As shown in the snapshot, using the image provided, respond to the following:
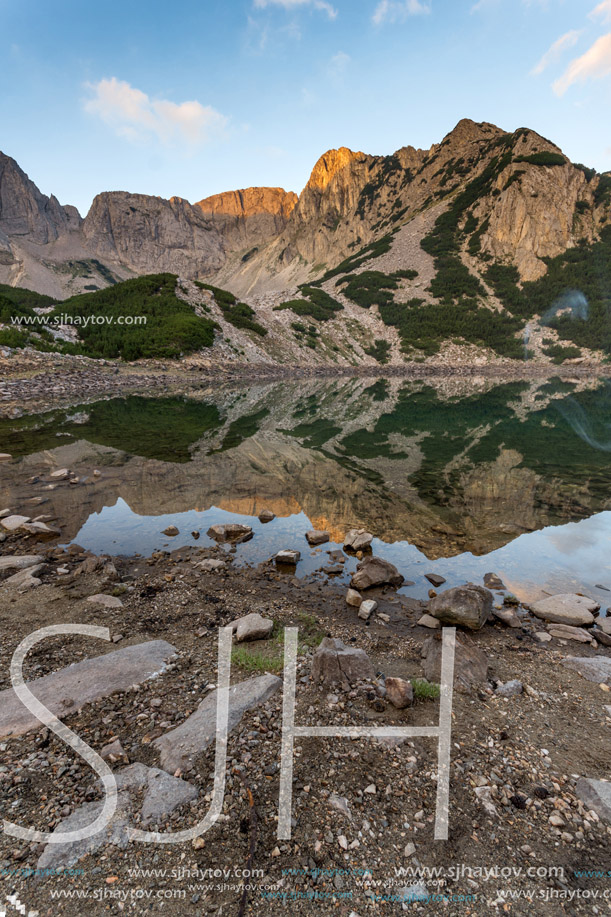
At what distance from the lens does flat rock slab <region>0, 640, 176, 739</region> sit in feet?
14.3

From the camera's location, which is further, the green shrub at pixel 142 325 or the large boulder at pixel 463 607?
the green shrub at pixel 142 325

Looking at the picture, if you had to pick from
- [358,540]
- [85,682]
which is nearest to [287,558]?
[358,540]

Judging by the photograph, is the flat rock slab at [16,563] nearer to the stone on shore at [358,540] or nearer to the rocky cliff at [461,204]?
the stone on shore at [358,540]

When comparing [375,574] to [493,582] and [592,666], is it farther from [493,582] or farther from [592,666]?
[592,666]

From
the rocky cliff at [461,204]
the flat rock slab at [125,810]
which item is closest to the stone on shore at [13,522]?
the flat rock slab at [125,810]

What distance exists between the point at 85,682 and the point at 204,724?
5.92ft

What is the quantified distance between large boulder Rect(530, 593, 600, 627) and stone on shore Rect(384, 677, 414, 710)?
411cm

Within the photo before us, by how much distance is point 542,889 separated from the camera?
9.82ft

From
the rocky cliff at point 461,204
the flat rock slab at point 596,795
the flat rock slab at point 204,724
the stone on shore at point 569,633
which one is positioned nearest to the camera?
the flat rock slab at point 596,795

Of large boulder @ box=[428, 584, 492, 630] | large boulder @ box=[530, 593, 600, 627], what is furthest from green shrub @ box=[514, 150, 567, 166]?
large boulder @ box=[428, 584, 492, 630]

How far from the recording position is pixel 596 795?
12.3 ft

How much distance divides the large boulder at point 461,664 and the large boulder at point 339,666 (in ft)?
2.97

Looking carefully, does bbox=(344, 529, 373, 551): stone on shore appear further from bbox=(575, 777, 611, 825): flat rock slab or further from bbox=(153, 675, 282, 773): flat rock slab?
bbox=(575, 777, 611, 825): flat rock slab

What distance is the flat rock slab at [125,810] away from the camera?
9.60 ft
